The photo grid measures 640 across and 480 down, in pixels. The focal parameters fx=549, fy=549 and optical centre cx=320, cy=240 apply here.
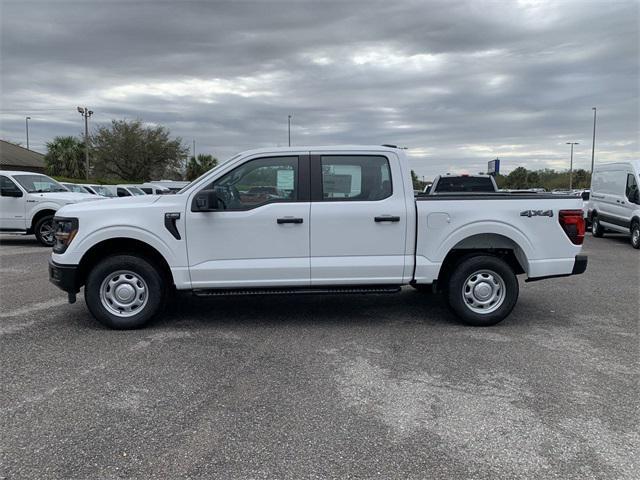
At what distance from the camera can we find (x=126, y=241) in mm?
5887

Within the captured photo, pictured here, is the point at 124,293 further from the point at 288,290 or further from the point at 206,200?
the point at 288,290

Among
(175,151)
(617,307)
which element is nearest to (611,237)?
(617,307)

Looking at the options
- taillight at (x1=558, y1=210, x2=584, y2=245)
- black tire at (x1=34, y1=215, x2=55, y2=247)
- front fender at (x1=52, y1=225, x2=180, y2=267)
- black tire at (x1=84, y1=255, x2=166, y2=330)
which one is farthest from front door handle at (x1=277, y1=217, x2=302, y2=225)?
black tire at (x1=34, y1=215, x2=55, y2=247)

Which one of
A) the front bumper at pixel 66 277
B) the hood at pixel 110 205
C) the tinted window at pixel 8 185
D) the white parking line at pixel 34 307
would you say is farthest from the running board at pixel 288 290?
the tinted window at pixel 8 185

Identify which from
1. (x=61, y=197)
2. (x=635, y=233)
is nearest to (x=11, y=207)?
(x=61, y=197)

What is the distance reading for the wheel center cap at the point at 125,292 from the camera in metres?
5.79

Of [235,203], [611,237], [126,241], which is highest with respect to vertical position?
[235,203]

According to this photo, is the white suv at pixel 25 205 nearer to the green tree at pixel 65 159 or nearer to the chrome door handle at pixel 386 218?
the chrome door handle at pixel 386 218

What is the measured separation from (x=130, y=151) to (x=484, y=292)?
53.2 metres

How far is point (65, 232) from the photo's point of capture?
5.78 meters

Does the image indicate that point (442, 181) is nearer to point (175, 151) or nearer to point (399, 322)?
point (399, 322)

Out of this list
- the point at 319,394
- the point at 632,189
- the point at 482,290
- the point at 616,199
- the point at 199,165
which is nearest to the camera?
the point at 319,394

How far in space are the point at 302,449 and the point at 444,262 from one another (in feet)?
Result: 11.2

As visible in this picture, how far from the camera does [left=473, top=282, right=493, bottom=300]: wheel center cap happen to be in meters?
6.03
